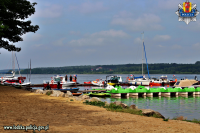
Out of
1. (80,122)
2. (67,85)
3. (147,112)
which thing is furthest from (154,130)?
(67,85)

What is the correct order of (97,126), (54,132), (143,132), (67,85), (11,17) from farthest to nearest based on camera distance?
1. (67,85)
2. (11,17)
3. (97,126)
4. (143,132)
5. (54,132)

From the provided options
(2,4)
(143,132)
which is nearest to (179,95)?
(2,4)

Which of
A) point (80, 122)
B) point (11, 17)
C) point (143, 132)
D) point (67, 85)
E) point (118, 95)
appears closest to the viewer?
point (143, 132)

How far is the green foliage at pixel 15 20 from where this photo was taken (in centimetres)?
3156

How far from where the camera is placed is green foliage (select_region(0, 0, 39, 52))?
3156cm

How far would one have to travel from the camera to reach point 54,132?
29.8 feet

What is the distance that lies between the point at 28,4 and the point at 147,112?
86.4 feet

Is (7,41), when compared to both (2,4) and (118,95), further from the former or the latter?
(118,95)

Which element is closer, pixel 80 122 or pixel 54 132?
pixel 54 132

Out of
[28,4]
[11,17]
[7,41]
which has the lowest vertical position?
[7,41]

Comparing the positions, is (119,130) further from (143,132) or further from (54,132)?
(54,132)

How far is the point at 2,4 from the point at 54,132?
76.0 ft

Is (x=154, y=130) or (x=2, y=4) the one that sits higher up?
(x=2, y=4)

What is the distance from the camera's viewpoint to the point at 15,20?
1313 inches
